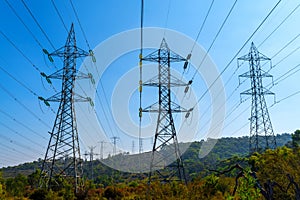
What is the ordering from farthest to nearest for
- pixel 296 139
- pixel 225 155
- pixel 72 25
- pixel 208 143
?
pixel 208 143, pixel 225 155, pixel 296 139, pixel 72 25

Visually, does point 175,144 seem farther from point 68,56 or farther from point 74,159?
point 68,56

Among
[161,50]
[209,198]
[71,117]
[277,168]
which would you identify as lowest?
[209,198]

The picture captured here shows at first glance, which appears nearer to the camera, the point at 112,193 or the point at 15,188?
the point at 112,193

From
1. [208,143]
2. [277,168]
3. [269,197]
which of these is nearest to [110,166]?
[208,143]

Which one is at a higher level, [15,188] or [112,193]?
[15,188]

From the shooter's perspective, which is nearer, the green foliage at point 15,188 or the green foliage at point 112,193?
the green foliage at point 112,193

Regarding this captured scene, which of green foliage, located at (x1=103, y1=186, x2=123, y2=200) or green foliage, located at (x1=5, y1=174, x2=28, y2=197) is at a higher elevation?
green foliage, located at (x1=5, y1=174, x2=28, y2=197)

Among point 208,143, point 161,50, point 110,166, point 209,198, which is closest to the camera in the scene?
point 209,198

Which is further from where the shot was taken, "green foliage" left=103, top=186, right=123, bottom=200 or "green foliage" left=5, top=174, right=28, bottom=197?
"green foliage" left=5, top=174, right=28, bottom=197

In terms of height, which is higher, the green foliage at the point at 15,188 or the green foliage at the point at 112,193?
the green foliage at the point at 15,188

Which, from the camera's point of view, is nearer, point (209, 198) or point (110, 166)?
point (209, 198)

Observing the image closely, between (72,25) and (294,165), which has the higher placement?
(72,25)
